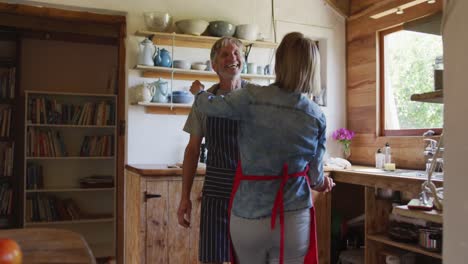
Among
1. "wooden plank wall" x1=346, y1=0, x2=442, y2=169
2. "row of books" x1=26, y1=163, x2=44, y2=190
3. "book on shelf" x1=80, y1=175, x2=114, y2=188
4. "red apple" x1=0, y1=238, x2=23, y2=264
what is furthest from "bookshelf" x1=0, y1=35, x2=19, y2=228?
"red apple" x1=0, y1=238, x2=23, y2=264

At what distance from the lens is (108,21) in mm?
3273

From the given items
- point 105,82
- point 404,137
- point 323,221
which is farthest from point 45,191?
point 404,137

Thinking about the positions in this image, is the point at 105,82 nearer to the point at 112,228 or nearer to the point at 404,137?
the point at 112,228

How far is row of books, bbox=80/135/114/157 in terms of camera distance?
4.50m

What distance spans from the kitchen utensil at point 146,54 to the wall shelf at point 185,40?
0.07 meters

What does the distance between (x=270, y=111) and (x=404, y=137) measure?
2.06m

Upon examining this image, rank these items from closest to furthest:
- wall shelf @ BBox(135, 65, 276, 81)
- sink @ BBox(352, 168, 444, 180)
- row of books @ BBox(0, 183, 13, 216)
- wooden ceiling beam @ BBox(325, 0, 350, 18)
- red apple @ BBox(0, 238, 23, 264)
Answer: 1. red apple @ BBox(0, 238, 23, 264)
2. sink @ BBox(352, 168, 444, 180)
3. wall shelf @ BBox(135, 65, 276, 81)
4. wooden ceiling beam @ BBox(325, 0, 350, 18)
5. row of books @ BBox(0, 183, 13, 216)

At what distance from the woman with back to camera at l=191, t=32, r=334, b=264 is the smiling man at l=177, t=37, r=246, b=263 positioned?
0.34 m

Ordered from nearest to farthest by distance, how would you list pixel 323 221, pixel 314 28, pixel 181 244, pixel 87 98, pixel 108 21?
pixel 181 244, pixel 323 221, pixel 108 21, pixel 314 28, pixel 87 98

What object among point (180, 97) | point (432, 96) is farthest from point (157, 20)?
point (432, 96)

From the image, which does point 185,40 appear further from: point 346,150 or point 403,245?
point 403,245

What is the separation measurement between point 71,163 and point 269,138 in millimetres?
3678

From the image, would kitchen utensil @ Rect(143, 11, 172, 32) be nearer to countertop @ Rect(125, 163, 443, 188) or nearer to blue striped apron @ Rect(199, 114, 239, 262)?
countertop @ Rect(125, 163, 443, 188)

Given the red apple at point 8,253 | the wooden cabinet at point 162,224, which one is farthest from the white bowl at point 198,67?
the red apple at point 8,253
